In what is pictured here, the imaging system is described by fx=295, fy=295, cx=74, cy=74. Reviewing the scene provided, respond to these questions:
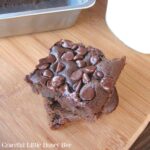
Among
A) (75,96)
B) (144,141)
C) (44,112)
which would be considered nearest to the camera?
(75,96)

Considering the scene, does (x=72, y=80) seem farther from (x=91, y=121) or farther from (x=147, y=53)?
(x=147, y=53)

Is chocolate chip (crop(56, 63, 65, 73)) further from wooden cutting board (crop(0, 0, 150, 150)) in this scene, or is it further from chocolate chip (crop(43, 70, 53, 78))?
wooden cutting board (crop(0, 0, 150, 150))

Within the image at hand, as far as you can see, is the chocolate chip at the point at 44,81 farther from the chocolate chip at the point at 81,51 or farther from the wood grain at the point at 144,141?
the wood grain at the point at 144,141

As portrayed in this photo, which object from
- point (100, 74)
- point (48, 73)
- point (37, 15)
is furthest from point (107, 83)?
point (37, 15)

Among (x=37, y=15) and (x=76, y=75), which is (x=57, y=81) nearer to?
(x=76, y=75)

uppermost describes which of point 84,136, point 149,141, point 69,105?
point 69,105

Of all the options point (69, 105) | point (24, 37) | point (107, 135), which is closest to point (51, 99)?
point (69, 105)
